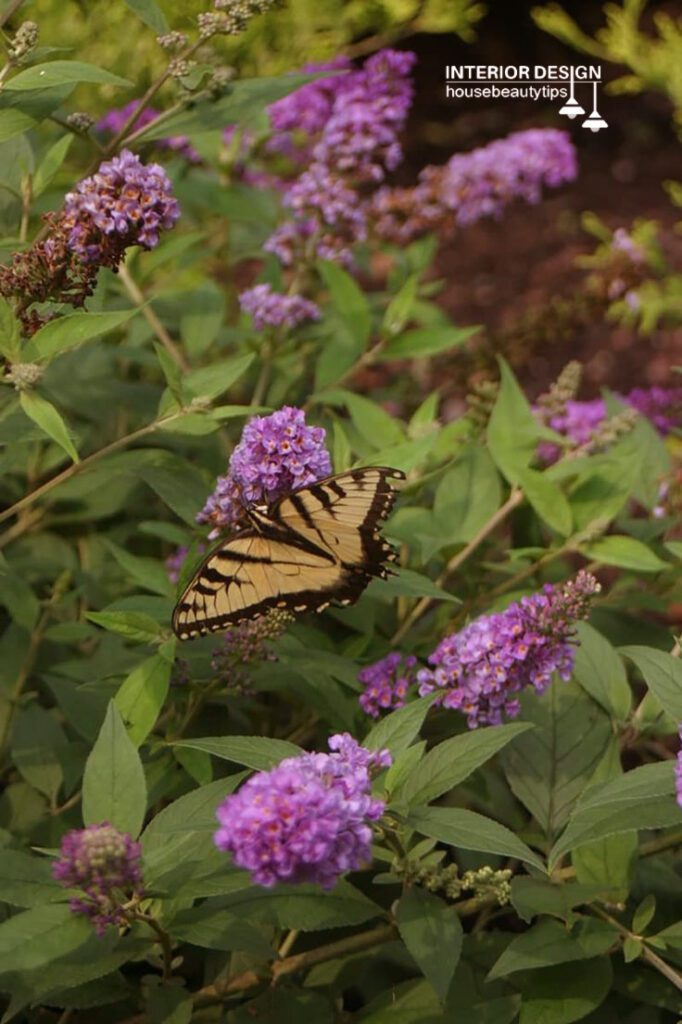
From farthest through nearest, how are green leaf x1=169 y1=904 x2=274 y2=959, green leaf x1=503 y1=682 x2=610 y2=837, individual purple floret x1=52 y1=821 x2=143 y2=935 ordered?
green leaf x1=503 y1=682 x2=610 y2=837, green leaf x1=169 y1=904 x2=274 y2=959, individual purple floret x1=52 y1=821 x2=143 y2=935

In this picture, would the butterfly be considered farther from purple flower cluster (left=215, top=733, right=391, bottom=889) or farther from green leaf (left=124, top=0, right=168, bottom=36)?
green leaf (left=124, top=0, right=168, bottom=36)

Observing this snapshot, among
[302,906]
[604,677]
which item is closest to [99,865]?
[302,906]

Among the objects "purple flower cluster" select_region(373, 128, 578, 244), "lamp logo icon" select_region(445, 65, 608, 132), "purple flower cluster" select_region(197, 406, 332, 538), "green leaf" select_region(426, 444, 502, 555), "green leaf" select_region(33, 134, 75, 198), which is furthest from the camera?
"lamp logo icon" select_region(445, 65, 608, 132)

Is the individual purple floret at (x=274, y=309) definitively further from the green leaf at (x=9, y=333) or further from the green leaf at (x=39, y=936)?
the green leaf at (x=39, y=936)

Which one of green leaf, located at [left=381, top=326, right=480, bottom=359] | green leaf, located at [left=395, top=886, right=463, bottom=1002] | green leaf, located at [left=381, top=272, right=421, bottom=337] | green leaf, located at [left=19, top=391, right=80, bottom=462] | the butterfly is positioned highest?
green leaf, located at [left=19, top=391, right=80, bottom=462]

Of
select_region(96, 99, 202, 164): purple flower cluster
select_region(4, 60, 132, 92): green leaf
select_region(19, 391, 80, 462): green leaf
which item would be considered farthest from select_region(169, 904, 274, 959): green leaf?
select_region(96, 99, 202, 164): purple flower cluster

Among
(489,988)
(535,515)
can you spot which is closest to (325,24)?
(535,515)

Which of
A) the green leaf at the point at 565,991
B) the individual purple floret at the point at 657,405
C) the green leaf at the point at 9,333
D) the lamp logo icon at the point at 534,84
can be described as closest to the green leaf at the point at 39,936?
the green leaf at the point at 565,991

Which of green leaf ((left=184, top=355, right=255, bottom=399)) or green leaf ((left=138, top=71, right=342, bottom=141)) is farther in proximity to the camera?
green leaf ((left=138, top=71, right=342, bottom=141))
